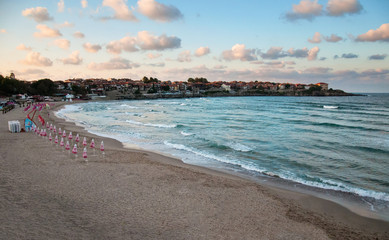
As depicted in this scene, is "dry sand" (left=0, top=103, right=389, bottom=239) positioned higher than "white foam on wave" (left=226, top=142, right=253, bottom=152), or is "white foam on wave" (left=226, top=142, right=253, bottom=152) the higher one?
"dry sand" (left=0, top=103, right=389, bottom=239)

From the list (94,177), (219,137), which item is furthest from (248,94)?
(94,177)

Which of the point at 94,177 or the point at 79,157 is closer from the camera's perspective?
the point at 94,177

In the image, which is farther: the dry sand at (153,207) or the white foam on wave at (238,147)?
the white foam on wave at (238,147)

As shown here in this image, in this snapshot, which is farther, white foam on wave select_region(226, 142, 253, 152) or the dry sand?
white foam on wave select_region(226, 142, 253, 152)

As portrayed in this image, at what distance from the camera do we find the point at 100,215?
6.84 meters

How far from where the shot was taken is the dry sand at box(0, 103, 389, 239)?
6.13 meters

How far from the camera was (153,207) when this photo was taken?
7.46 meters

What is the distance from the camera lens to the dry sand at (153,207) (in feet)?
20.1

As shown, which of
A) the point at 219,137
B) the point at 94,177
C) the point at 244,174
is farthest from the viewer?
the point at 219,137

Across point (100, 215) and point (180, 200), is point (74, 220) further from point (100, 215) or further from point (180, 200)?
point (180, 200)

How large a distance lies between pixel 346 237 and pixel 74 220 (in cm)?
670

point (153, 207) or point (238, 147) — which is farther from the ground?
point (153, 207)

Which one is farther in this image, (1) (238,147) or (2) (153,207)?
(1) (238,147)

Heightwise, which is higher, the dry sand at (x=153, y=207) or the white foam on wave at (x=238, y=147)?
the dry sand at (x=153, y=207)
